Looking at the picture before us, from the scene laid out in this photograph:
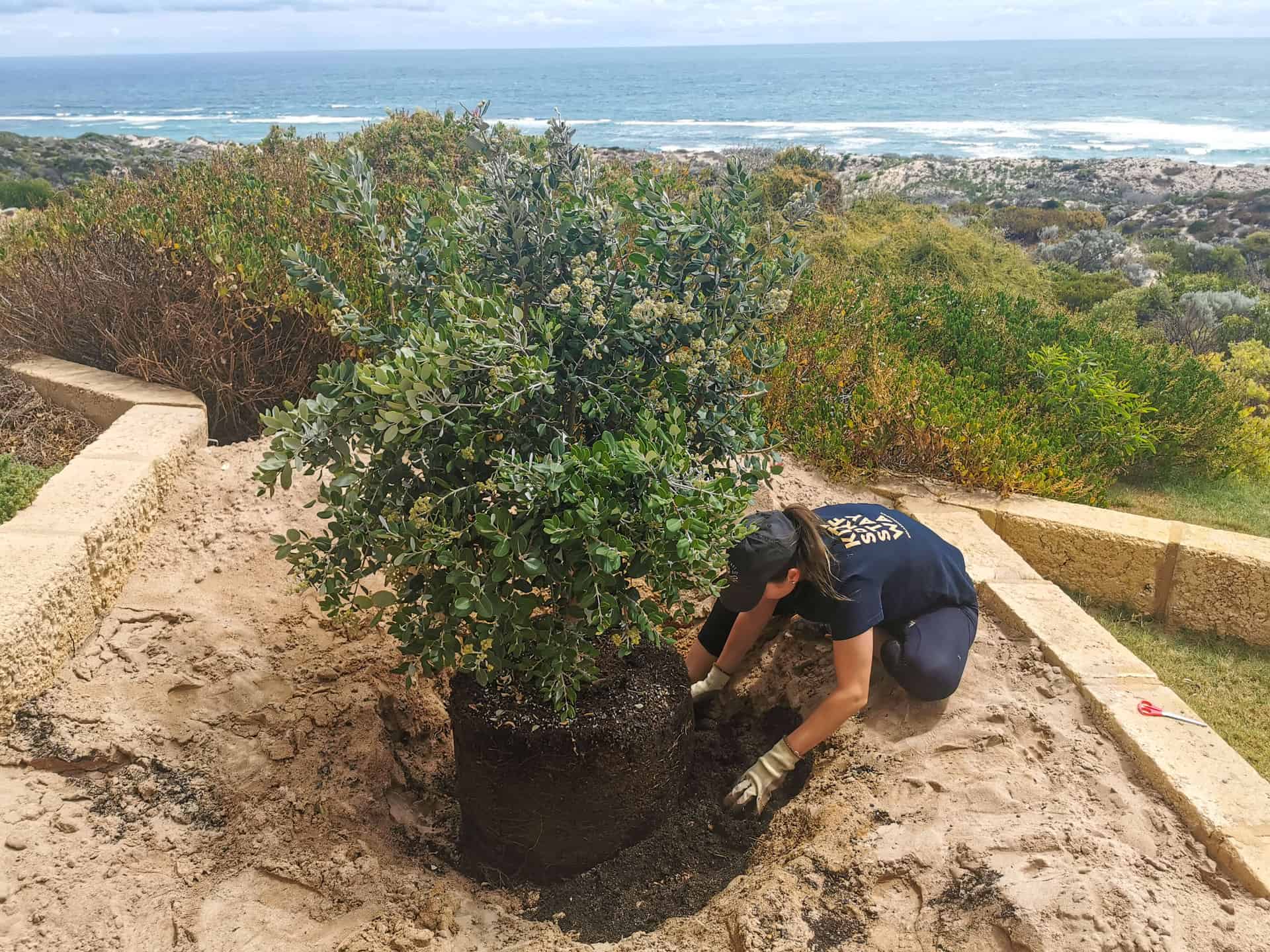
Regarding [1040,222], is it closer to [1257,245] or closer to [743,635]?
[1257,245]

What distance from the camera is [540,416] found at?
8.13 ft

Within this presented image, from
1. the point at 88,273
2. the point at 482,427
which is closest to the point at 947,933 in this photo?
the point at 482,427

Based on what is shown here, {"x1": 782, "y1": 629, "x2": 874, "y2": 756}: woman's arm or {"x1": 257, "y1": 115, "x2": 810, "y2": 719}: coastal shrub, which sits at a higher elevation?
{"x1": 257, "y1": 115, "x2": 810, "y2": 719}: coastal shrub

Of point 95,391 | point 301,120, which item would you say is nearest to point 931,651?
point 95,391

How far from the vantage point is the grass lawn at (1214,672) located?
11.6ft

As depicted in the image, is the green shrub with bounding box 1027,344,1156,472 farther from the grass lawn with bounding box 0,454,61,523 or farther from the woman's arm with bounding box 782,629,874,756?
the grass lawn with bounding box 0,454,61,523

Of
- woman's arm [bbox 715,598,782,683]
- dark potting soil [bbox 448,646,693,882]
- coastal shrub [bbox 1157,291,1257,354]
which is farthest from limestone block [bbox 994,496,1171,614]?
coastal shrub [bbox 1157,291,1257,354]

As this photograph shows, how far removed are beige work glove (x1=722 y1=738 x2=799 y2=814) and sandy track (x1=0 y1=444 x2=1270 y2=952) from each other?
0.10 m

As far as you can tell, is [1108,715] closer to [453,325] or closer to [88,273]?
[453,325]

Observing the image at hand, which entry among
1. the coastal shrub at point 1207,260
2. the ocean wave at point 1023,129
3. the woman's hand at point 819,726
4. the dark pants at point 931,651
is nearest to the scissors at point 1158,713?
the dark pants at point 931,651

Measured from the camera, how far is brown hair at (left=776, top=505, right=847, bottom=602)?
2.79 m

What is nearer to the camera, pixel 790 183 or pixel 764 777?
pixel 764 777

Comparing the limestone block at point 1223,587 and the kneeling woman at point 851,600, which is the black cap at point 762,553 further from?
the limestone block at point 1223,587

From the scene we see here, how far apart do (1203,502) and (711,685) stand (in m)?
3.70
